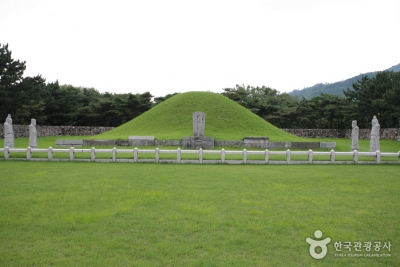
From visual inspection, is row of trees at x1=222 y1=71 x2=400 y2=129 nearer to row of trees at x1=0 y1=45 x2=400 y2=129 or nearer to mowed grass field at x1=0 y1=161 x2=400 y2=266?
row of trees at x1=0 y1=45 x2=400 y2=129

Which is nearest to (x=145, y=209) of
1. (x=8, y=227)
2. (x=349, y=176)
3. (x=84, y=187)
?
(x=8, y=227)

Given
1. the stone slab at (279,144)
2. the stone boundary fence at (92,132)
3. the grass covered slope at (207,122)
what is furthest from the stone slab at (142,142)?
the stone boundary fence at (92,132)

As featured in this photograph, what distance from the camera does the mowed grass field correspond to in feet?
14.1

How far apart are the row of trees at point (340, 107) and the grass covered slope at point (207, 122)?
1199 centimetres

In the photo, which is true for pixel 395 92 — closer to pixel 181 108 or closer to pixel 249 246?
pixel 181 108

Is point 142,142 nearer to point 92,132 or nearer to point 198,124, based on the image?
point 198,124

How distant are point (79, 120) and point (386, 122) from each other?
4182 centimetres

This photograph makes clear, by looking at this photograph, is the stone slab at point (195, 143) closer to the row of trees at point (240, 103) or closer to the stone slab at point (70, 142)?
the stone slab at point (70, 142)

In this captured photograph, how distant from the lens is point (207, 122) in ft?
92.3

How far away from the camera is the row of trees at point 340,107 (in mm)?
36000

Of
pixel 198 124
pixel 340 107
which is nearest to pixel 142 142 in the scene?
pixel 198 124

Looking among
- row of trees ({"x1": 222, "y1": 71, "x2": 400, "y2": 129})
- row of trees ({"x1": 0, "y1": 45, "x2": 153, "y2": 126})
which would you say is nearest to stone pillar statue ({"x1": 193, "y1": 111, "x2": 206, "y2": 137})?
row of trees ({"x1": 0, "y1": 45, "x2": 153, "y2": 126})

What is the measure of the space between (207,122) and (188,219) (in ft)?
73.9

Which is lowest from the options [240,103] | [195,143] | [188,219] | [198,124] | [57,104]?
[188,219]
